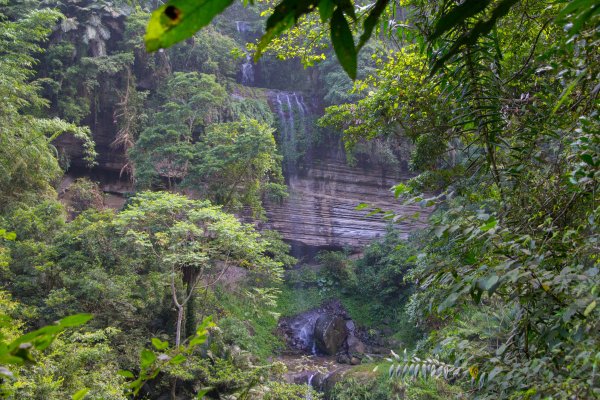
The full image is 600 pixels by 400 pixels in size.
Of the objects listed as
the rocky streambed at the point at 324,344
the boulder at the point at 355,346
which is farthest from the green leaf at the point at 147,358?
the boulder at the point at 355,346

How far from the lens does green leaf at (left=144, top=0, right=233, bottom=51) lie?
1.06 ft

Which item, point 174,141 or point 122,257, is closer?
point 122,257

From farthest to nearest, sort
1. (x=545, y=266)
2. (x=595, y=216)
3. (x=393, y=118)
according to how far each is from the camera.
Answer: (x=393, y=118) < (x=545, y=266) < (x=595, y=216)

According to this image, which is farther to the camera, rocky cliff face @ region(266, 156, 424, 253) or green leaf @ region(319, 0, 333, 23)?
rocky cliff face @ region(266, 156, 424, 253)

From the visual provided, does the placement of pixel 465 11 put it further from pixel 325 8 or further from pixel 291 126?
pixel 291 126

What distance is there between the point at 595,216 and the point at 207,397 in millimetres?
5670

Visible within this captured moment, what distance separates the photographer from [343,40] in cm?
42

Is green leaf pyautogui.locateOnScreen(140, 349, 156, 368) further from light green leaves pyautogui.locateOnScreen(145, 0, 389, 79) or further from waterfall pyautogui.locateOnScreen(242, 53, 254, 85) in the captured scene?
waterfall pyautogui.locateOnScreen(242, 53, 254, 85)

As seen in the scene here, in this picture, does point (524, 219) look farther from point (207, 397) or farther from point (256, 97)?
point (256, 97)

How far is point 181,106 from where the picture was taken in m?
9.39

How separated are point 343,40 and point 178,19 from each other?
0.16 metres

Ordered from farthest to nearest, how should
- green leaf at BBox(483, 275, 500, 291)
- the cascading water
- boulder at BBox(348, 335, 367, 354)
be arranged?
the cascading water
boulder at BBox(348, 335, 367, 354)
green leaf at BBox(483, 275, 500, 291)

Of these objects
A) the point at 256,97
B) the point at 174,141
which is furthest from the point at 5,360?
the point at 256,97

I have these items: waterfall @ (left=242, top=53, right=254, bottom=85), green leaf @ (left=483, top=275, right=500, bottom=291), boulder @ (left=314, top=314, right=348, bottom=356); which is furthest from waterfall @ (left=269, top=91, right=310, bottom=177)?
green leaf @ (left=483, top=275, right=500, bottom=291)
